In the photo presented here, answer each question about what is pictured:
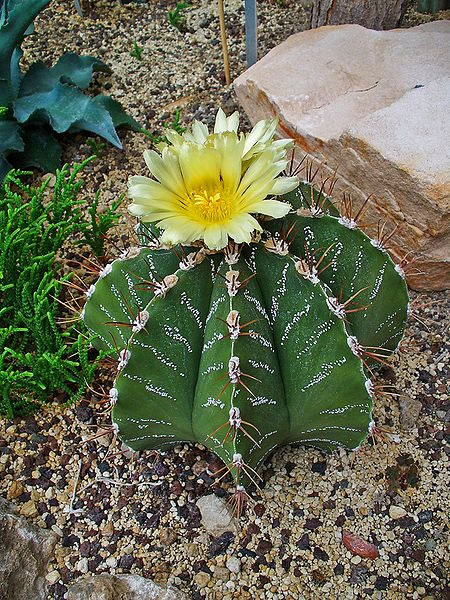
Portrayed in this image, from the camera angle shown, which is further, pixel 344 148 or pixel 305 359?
pixel 344 148

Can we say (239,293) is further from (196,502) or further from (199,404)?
(196,502)

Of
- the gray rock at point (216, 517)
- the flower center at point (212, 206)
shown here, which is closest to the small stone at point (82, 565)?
the gray rock at point (216, 517)

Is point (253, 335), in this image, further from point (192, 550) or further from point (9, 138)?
point (9, 138)

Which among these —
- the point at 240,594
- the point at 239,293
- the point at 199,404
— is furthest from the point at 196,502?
the point at 239,293

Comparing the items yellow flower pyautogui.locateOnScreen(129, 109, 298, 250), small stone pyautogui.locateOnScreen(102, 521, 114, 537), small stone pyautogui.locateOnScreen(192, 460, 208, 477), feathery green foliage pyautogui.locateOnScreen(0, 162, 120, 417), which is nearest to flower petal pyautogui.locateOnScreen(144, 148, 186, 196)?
yellow flower pyautogui.locateOnScreen(129, 109, 298, 250)

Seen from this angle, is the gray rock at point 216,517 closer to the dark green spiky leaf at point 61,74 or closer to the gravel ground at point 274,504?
the gravel ground at point 274,504

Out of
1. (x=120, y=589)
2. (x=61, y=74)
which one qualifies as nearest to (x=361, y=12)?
(x=61, y=74)
